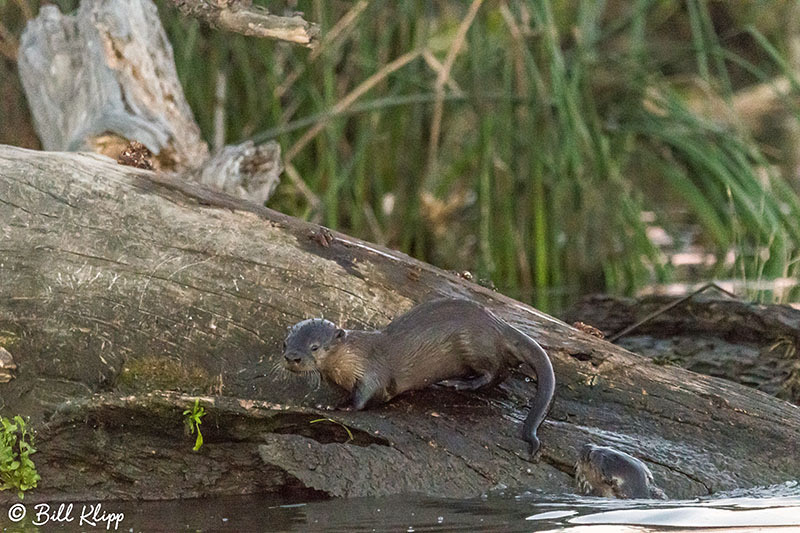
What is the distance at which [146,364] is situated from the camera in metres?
3.47

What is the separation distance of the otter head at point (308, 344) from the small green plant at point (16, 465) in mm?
755

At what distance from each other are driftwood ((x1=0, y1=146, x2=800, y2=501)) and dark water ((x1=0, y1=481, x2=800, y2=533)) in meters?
0.09

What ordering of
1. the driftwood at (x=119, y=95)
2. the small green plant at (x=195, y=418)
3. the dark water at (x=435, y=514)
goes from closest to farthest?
1. the dark water at (x=435, y=514)
2. the small green plant at (x=195, y=418)
3. the driftwood at (x=119, y=95)

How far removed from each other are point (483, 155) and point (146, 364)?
3.19 meters

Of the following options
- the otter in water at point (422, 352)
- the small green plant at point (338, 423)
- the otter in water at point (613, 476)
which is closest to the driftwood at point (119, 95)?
the otter in water at point (422, 352)

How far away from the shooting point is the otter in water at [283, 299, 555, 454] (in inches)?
129

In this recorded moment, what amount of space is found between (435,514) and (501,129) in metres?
3.78

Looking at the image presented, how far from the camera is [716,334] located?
4.81 metres

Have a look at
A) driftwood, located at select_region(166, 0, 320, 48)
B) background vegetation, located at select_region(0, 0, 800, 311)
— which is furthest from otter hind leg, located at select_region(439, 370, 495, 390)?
background vegetation, located at select_region(0, 0, 800, 311)

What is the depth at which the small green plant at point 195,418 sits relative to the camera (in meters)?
3.16

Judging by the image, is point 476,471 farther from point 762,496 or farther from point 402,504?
point 762,496

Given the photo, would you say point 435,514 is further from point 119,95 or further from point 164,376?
point 119,95

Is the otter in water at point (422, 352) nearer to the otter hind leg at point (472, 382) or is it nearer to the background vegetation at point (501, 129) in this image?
the otter hind leg at point (472, 382)

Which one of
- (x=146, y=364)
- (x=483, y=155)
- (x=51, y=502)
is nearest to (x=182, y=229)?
(x=146, y=364)
